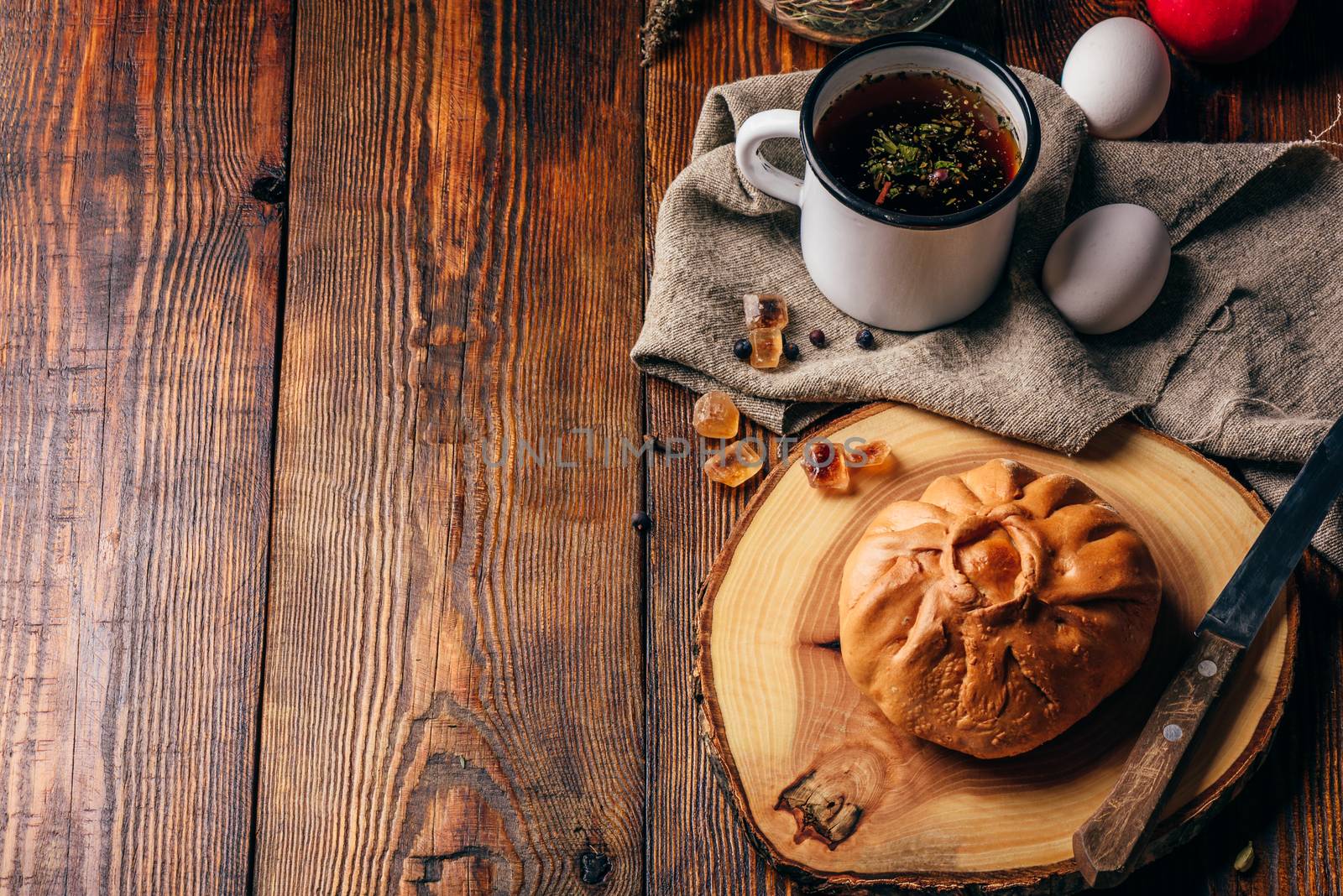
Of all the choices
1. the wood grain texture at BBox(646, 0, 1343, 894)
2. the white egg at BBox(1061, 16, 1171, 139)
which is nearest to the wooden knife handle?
the wood grain texture at BBox(646, 0, 1343, 894)

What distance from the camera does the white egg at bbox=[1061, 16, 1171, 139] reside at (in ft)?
4.68

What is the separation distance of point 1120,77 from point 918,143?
347 mm

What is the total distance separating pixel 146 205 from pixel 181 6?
312mm

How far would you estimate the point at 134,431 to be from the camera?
4.96 ft

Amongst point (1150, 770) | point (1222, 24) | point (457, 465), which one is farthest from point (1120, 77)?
point (457, 465)

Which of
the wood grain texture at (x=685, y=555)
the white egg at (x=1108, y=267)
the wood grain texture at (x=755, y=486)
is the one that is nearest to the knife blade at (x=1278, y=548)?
the wood grain texture at (x=755, y=486)

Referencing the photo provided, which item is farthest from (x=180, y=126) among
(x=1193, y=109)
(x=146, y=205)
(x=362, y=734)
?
(x=1193, y=109)

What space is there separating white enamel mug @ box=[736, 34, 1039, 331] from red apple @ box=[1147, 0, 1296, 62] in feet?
1.21

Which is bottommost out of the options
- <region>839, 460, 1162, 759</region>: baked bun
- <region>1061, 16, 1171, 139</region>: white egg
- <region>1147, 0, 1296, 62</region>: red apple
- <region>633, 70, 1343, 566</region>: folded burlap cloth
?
<region>839, 460, 1162, 759</region>: baked bun

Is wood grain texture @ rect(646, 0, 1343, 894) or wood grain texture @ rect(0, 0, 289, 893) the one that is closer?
wood grain texture @ rect(646, 0, 1343, 894)

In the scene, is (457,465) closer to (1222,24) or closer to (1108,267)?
(1108,267)

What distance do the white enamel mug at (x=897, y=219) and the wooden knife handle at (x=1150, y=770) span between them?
A: 484 mm

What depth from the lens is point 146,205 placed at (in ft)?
5.20

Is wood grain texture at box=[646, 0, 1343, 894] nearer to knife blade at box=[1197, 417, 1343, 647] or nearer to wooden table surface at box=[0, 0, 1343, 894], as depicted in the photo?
wooden table surface at box=[0, 0, 1343, 894]
